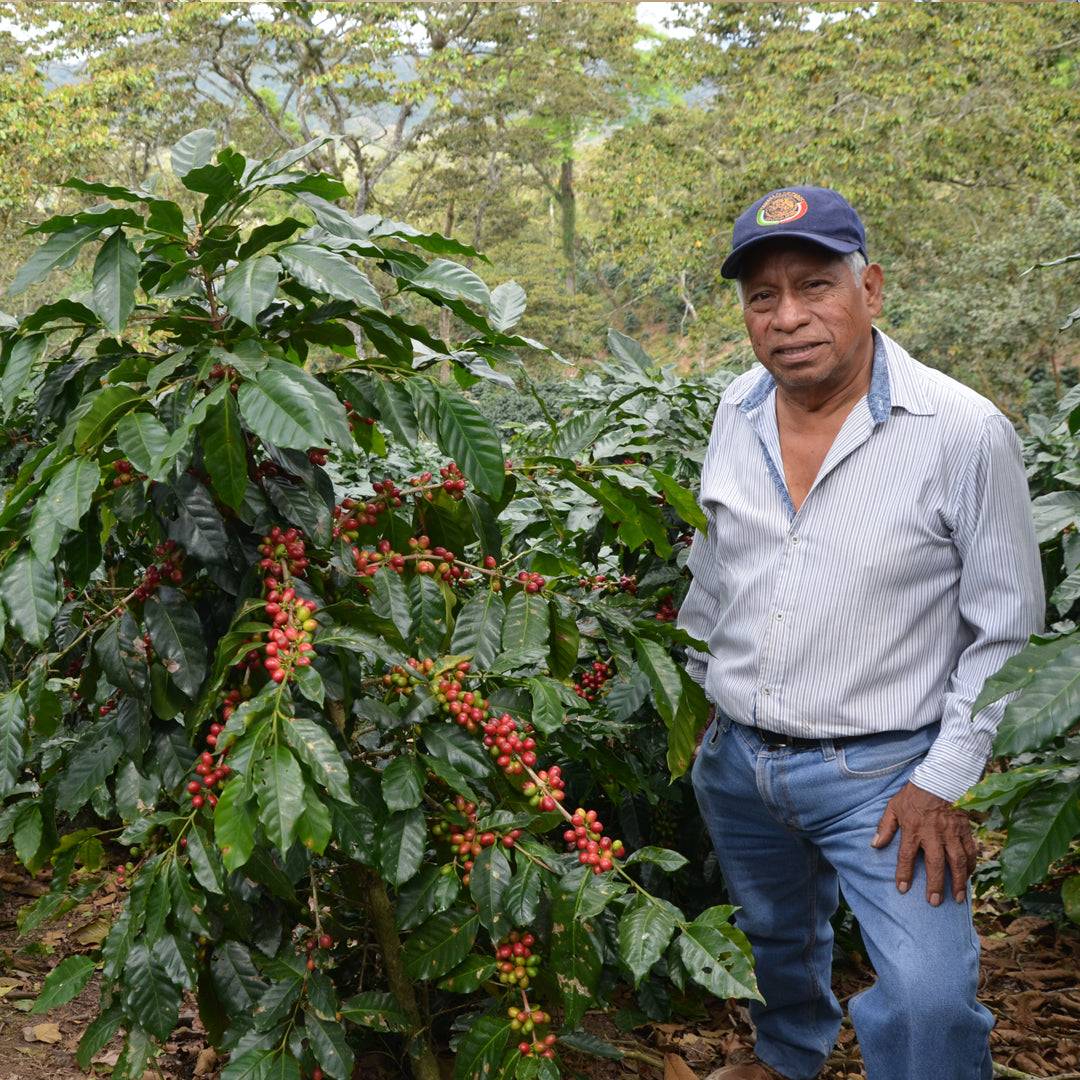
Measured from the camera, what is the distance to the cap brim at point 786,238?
2.05 m

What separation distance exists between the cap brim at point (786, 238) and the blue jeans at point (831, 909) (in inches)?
36.2

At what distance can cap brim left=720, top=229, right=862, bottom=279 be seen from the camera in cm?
205

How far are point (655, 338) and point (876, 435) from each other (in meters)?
37.0

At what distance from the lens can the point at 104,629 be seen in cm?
190

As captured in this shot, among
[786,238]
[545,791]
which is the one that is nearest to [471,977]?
[545,791]

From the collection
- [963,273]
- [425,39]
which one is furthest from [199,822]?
[425,39]

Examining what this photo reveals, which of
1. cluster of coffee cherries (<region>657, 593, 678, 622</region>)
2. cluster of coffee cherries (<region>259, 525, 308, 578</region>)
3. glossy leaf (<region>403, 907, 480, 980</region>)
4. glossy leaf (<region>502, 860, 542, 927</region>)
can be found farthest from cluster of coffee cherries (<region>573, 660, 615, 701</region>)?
cluster of coffee cherries (<region>259, 525, 308, 578</region>)

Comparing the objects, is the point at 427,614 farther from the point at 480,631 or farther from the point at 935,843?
the point at 935,843

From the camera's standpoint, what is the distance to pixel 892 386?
82.5 inches

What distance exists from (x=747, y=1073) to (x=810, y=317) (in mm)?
1772

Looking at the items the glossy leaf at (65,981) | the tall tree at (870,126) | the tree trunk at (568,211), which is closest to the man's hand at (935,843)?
the glossy leaf at (65,981)

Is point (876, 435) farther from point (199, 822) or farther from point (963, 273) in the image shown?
point (963, 273)

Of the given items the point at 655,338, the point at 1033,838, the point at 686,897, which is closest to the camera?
the point at 1033,838

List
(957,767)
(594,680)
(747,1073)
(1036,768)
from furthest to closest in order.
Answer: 1. (594,680)
2. (747,1073)
3. (957,767)
4. (1036,768)
